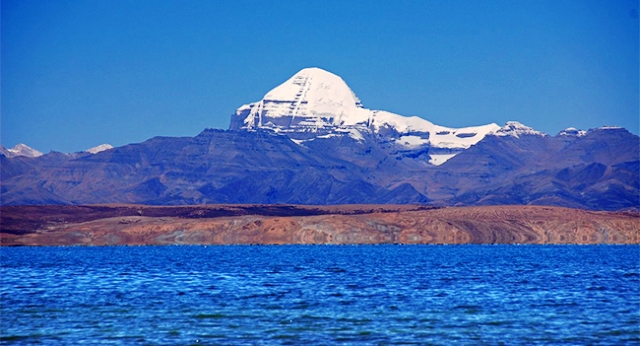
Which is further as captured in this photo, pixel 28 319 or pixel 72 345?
pixel 28 319

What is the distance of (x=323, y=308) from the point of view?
237ft

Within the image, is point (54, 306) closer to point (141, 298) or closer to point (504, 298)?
point (141, 298)

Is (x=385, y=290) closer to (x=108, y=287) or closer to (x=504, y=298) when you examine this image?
(x=504, y=298)

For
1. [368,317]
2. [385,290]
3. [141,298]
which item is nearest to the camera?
[368,317]

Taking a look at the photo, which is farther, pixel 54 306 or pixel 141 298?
pixel 141 298

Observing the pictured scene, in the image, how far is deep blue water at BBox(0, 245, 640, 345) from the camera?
191 feet

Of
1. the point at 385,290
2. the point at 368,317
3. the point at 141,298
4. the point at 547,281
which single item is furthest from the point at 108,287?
the point at 547,281

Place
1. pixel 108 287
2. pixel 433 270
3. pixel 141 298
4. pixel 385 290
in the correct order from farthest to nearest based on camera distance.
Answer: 1. pixel 433 270
2. pixel 108 287
3. pixel 385 290
4. pixel 141 298

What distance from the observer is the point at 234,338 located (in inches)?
2269

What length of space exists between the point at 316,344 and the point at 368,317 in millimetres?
12001

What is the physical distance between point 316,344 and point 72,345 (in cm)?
1312

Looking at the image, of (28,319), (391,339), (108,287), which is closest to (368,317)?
(391,339)

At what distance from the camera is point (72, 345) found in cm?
5531

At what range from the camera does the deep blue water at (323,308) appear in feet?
191
